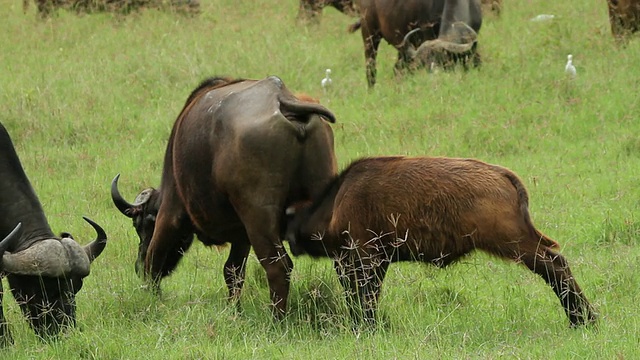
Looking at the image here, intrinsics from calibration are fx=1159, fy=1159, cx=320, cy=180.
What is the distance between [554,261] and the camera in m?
6.96

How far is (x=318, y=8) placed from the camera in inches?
776

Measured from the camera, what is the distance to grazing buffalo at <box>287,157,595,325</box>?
695 cm

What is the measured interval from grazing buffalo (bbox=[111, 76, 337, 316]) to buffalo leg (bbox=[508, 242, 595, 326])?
4.75 ft

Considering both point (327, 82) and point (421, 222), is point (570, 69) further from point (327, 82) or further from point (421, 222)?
point (421, 222)

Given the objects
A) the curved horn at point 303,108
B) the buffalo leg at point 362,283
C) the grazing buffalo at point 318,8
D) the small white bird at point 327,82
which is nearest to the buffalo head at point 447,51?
the small white bird at point 327,82

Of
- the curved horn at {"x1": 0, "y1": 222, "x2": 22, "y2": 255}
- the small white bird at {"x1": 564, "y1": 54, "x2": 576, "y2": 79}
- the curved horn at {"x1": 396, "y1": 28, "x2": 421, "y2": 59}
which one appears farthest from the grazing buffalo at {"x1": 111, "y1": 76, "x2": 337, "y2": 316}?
the curved horn at {"x1": 396, "y1": 28, "x2": 421, "y2": 59}

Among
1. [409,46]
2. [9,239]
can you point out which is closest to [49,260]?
[9,239]

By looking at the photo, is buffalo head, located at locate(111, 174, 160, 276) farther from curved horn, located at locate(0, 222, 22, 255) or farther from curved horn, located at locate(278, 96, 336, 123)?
curved horn, located at locate(278, 96, 336, 123)

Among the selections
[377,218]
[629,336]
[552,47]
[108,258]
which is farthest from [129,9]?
[629,336]

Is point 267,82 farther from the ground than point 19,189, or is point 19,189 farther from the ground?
point 267,82

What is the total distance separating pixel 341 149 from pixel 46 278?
18.6 feet

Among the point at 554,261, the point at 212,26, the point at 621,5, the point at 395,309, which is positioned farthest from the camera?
the point at 212,26

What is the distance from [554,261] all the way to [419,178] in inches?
38.3

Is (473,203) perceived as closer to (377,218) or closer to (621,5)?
(377,218)
